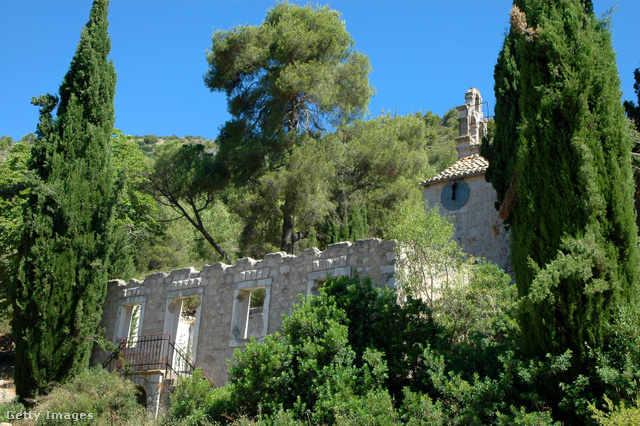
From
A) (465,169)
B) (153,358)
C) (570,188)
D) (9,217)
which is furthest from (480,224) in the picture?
(9,217)

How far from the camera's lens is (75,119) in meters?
15.0

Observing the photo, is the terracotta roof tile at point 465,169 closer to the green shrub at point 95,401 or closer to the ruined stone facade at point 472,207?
the ruined stone facade at point 472,207

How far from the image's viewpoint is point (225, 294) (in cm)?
1425

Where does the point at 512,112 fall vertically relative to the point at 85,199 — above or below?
above

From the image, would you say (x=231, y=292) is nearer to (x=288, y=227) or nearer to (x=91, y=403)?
(x=91, y=403)

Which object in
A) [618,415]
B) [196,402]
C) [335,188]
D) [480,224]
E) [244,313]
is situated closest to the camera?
[618,415]

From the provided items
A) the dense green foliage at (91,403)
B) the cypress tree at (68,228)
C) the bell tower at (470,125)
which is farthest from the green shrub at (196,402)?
the bell tower at (470,125)

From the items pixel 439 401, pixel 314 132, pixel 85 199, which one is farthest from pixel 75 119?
pixel 439 401

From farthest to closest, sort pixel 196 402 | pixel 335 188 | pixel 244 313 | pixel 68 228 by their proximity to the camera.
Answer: pixel 335 188 → pixel 68 228 → pixel 244 313 → pixel 196 402

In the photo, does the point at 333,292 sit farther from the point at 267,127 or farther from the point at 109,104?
the point at 267,127

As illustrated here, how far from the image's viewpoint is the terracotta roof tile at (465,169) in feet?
54.2

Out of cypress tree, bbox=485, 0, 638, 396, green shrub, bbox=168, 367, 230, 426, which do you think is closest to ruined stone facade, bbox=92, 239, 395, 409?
green shrub, bbox=168, 367, 230, 426

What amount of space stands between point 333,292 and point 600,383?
4.92 meters

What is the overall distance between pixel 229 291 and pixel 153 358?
261 cm
